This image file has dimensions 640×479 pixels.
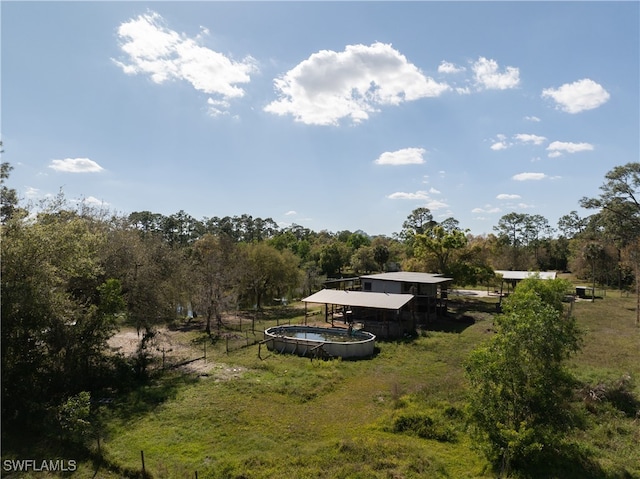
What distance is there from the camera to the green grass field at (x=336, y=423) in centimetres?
1048

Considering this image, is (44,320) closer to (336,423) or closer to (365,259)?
(336,423)

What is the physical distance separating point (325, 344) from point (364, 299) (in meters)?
7.39

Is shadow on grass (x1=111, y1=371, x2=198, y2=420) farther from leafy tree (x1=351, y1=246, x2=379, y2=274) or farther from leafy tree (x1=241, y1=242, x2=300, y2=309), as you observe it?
leafy tree (x1=351, y1=246, x2=379, y2=274)

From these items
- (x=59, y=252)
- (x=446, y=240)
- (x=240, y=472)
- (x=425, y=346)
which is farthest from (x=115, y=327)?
(x=446, y=240)

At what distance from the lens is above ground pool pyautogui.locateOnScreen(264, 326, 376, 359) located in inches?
858

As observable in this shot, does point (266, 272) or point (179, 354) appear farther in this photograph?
point (266, 272)

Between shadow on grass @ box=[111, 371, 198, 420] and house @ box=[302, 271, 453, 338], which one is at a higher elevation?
house @ box=[302, 271, 453, 338]

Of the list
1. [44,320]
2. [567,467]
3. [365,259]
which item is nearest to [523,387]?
[567,467]

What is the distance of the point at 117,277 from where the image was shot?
865 inches

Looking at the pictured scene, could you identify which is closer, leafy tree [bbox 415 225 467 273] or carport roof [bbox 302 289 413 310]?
carport roof [bbox 302 289 413 310]

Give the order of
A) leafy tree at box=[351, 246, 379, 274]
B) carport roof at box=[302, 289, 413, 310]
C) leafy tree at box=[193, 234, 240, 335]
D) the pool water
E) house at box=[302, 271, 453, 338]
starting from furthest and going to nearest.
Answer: leafy tree at box=[351, 246, 379, 274] → leafy tree at box=[193, 234, 240, 335] → house at box=[302, 271, 453, 338] → carport roof at box=[302, 289, 413, 310] → the pool water

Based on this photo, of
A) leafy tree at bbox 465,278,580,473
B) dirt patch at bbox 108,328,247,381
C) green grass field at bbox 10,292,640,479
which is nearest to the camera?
green grass field at bbox 10,292,640,479

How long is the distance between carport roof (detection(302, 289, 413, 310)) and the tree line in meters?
7.98

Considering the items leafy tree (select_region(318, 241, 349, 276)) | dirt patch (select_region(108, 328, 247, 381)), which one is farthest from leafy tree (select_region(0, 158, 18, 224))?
leafy tree (select_region(318, 241, 349, 276))
